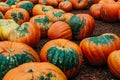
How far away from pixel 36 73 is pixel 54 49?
96cm

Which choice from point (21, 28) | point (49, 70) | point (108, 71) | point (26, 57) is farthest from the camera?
point (21, 28)

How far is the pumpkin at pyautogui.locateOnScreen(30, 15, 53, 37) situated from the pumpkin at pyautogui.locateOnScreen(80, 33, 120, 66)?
59.3 inches

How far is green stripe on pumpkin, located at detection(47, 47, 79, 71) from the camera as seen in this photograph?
3.88 metres

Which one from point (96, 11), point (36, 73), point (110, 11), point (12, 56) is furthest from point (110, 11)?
point (36, 73)

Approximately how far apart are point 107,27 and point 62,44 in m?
2.50

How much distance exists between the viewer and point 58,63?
3.88 m

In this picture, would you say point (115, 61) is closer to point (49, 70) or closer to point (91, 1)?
point (49, 70)

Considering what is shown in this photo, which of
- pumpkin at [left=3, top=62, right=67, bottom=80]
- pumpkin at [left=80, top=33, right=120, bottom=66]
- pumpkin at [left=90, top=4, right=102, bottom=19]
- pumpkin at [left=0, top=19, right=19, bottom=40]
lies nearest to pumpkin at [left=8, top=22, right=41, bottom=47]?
pumpkin at [left=0, top=19, right=19, bottom=40]

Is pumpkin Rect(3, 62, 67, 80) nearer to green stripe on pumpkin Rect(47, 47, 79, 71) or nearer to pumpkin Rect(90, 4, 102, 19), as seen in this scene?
green stripe on pumpkin Rect(47, 47, 79, 71)

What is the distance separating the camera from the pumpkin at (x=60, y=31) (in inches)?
204

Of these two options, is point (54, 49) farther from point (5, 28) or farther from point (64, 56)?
point (5, 28)

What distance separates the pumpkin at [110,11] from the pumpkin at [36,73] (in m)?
3.48

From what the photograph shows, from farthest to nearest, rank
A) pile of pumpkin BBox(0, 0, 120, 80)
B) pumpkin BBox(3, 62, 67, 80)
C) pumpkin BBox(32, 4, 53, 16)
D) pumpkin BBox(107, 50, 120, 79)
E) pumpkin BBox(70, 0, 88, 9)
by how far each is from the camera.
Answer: pumpkin BBox(70, 0, 88, 9)
pumpkin BBox(32, 4, 53, 16)
pumpkin BBox(107, 50, 120, 79)
pile of pumpkin BBox(0, 0, 120, 80)
pumpkin BBox(3, 62, 67, 80)

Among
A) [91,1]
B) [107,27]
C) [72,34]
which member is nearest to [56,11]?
[72,34]
